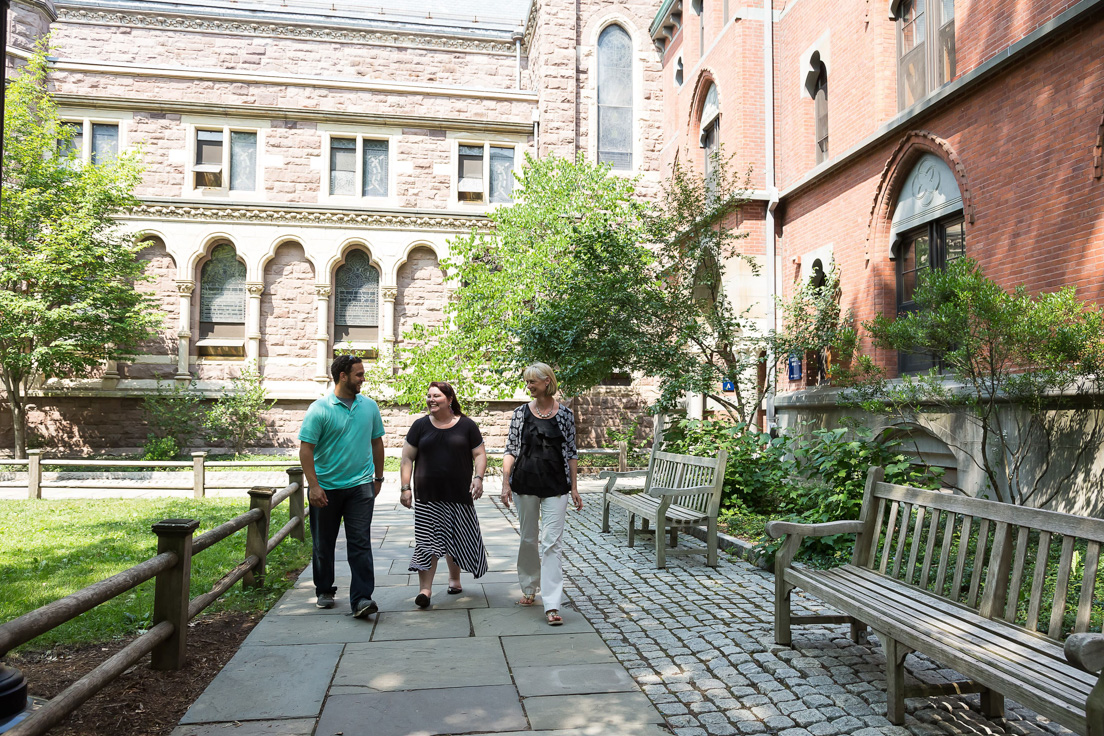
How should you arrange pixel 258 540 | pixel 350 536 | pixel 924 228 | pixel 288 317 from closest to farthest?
pixel 350 536, pixel 258 540, pixel 924 228, pixel 288 317

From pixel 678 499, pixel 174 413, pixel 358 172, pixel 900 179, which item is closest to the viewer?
pixel 678 499

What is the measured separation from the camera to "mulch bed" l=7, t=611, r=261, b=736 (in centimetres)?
372

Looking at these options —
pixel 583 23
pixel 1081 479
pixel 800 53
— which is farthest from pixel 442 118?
pixel 1081 479

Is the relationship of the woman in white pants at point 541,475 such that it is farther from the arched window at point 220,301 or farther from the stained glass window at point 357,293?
the arched window at point 220,301

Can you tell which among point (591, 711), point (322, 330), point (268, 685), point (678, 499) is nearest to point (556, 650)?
point (591, 711)

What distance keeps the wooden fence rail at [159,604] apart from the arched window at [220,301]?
1677cm

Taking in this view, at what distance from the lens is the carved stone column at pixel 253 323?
21.6 metres

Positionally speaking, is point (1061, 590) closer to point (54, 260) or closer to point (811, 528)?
point (811, 528)

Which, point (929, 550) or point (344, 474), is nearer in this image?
point (929, 550)

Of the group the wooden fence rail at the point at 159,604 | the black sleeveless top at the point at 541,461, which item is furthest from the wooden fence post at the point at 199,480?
the black sleeveless top at the point at 541,461

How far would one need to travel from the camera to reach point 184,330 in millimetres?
21359

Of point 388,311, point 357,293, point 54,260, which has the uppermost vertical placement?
point 54,260

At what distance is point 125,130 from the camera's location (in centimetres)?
2175

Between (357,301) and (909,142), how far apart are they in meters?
16.2
